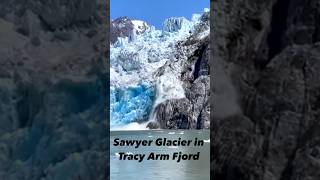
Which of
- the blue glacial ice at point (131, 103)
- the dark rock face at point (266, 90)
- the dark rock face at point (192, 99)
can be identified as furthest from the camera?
the dark rock face at point (192, 99)

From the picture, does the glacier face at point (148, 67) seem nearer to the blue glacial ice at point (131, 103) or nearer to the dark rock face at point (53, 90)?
the blue glacial ice at point (131, 103)

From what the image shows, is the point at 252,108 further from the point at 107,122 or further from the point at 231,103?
the point at 107,122

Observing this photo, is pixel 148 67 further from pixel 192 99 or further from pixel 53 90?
pixel 53 90

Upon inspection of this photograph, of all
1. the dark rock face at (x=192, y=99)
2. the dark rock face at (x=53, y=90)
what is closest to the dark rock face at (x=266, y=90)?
A: the dark rock face at (x=53, y=90)

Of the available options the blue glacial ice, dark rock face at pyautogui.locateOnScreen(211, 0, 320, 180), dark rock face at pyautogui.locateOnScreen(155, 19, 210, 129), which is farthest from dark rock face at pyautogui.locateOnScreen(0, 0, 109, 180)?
dark rock face at pyautogui.locateOnScreen(155, 19, 210, 129)

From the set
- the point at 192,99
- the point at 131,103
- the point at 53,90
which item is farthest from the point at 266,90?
the point at 192,99

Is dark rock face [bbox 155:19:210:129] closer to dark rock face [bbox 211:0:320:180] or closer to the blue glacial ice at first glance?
the blue glacial ice
